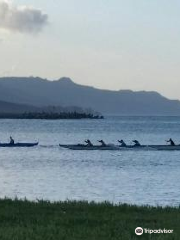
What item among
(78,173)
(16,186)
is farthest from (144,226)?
(78,173)

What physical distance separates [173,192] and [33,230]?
71.4 ft

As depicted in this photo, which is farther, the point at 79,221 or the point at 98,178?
the point at 98,178

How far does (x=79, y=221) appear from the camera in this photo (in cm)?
1606

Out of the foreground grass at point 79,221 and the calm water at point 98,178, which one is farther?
the calm water at point 98,178

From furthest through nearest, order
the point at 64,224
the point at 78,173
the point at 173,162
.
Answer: the point at 173,162 < the point at 78,173 < the point at 64,224

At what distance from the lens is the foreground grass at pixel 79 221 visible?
1416 centimetres

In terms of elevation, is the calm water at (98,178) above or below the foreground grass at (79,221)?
below

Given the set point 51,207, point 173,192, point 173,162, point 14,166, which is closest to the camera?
point 51,207

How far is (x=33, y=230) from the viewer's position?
14594mm

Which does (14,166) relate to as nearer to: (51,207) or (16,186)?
(16,186)

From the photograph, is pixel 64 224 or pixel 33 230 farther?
pixel 64 224

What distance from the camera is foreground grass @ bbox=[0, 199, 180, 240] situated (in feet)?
46.4

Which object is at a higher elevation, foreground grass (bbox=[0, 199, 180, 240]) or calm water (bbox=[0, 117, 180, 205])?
foreground grass (bbox=[0, 199, 180, 240])

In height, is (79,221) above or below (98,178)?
above
